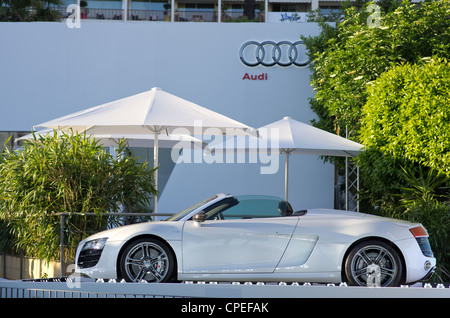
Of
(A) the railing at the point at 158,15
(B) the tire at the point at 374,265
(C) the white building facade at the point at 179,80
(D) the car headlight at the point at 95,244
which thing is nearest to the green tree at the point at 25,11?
(C) the white building facade at the point at 179,80

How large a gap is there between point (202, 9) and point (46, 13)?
22088 mm

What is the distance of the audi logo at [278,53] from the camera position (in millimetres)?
16641

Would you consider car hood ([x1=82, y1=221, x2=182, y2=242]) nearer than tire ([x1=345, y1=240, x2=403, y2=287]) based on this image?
No

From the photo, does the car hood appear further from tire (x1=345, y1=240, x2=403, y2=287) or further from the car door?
tire (x1=345, y1=240, x2=403, y2=287)

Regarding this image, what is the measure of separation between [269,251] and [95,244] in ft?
6.27

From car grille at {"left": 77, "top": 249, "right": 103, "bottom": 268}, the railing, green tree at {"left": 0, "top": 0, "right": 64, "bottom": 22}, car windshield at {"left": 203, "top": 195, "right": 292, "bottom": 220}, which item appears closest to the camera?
car grille at {"left": 77, "top": 249, "right": 103, "bottom": 268}

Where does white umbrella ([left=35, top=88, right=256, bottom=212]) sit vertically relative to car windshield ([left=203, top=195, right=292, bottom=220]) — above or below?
above

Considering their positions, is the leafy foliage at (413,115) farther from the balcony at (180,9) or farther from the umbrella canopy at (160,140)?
the balcony at (180,9)

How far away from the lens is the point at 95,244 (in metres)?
7.20

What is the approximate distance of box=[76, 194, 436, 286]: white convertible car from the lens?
6871 millimetres

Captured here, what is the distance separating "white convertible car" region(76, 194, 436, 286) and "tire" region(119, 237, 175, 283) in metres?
0.01

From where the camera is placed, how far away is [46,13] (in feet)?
79.9

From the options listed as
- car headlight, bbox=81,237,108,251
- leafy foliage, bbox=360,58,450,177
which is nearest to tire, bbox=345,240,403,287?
car headlight, bbox=81,237,108,251

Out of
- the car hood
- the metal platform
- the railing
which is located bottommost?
the metal platform
